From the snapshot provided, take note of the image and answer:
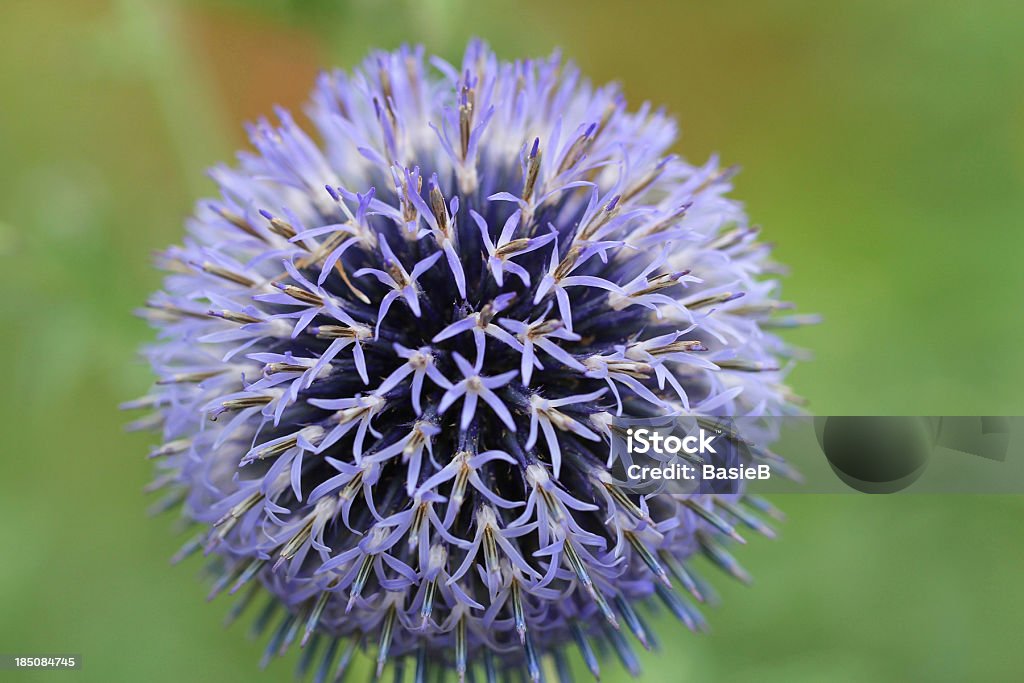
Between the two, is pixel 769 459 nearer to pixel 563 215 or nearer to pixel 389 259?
pixel 563 215

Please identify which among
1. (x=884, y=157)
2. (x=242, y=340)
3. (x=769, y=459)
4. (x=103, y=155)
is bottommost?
(x=769, y=459)

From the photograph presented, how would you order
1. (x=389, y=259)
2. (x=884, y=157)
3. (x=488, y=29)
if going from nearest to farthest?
(x=389, y=259) < (x=488, y=29) < (x=884, y=157)

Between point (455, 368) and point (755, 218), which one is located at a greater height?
point (755, 218)

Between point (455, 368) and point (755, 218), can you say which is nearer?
point (455, 368)

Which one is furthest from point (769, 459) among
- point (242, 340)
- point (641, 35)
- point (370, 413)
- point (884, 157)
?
point (641, 35)

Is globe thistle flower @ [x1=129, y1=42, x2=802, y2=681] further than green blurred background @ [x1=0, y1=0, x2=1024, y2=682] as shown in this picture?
No
